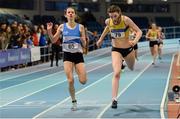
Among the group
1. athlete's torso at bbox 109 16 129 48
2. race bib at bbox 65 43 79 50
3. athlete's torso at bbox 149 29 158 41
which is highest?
athlete's torso at bbox 109 16 129 48

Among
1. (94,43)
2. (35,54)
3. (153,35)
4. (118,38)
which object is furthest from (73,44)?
(94,43)

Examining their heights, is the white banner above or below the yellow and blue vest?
below

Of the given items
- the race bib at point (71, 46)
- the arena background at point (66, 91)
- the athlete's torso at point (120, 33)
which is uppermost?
the athlete's torso at point (120, 33)

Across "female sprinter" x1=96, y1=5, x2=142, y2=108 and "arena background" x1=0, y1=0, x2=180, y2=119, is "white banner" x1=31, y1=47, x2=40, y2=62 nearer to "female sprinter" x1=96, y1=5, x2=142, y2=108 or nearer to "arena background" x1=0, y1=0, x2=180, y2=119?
"arena background" x1=0, y1=0, x2=180, y2=119

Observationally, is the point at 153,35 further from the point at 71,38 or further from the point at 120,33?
the point at 71,38

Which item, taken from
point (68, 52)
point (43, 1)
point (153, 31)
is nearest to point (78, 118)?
point (68, 52)

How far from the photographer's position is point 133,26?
1039cm

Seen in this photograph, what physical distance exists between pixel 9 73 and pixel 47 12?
25.3 meters

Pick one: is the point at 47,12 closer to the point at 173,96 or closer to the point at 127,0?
the point at 127,0

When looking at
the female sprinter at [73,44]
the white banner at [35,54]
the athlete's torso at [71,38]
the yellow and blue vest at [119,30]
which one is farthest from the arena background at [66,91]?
the yellow and blue vest at [119,30]

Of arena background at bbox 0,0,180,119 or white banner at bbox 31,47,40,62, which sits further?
white banner at bbox 31,47,40,62

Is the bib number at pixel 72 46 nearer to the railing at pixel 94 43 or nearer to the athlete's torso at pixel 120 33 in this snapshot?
the athlete's torso at pixel 120 33

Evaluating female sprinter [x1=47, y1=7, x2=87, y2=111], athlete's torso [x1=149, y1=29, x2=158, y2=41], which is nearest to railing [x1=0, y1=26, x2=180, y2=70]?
athlete's torso [x1=149, y1=29, x2=158, y2=41]

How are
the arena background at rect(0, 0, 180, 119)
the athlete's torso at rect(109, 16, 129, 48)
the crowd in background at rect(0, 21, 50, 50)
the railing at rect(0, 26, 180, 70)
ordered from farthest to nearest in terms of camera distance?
the railing at rect(0, 26, 180, 70) < the crowd in background at rect(0, 21, 50, 50) < the athlete's torso at rect(109, 16, 129, 48) < the arena background at rect(0, 0, 180, 119)
